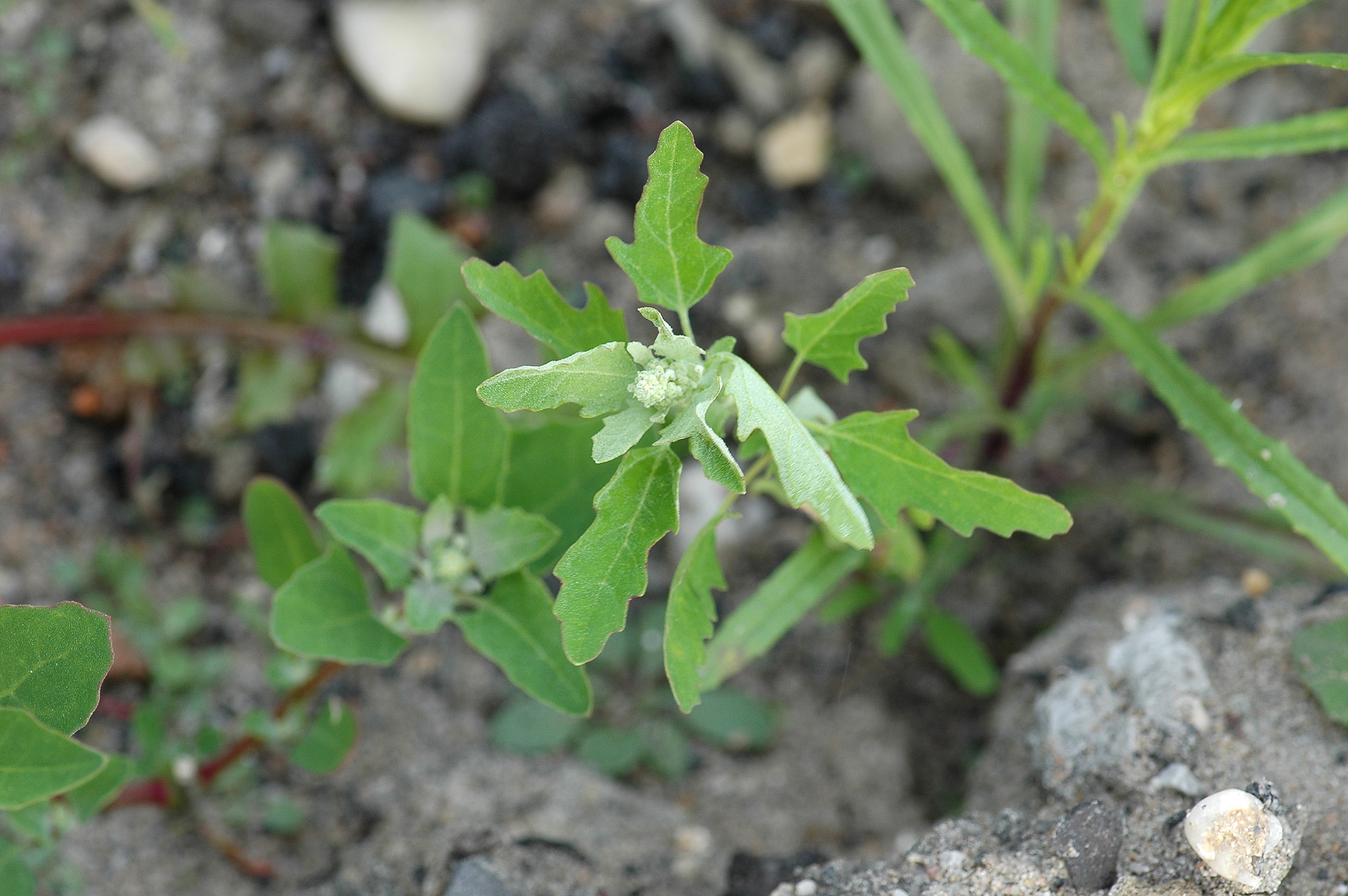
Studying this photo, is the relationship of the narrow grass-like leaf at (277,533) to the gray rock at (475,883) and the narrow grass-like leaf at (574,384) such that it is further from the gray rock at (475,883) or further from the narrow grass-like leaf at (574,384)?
the narrow grass-like leaf at (574,384)

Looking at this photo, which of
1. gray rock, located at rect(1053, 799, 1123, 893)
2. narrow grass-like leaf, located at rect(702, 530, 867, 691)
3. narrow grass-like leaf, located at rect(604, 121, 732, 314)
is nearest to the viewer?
narrow grass-like leaf, located at rect(604, 121, 732, 314)

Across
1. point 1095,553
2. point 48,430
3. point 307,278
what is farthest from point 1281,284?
point 48,430

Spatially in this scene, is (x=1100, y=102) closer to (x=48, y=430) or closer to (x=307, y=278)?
(x=307, y=278)

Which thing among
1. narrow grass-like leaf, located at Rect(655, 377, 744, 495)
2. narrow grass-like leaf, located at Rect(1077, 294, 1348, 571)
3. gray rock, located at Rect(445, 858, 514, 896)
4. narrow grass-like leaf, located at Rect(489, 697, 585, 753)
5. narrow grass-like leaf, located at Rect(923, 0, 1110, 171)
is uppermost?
narrow grass-like leaf, located at Rect(923, 0, 1110, 171)

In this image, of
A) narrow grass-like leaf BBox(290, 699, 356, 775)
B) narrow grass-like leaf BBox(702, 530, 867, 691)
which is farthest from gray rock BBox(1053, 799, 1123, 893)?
narrow grass-like leaf BBox(290, 699, 356, 775)

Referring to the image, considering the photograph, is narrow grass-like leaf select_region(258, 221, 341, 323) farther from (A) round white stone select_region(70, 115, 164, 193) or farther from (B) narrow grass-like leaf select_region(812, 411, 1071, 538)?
(B) narrow grass-like leaf select_region(812, 411, 1071, 538)

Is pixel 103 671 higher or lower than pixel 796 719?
higher

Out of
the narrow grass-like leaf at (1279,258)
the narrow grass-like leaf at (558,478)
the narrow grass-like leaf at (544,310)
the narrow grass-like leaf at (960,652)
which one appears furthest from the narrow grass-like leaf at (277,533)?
the narrow grass-like leaf at (1279,258)

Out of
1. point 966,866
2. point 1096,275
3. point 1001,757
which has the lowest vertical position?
point 1001,757
